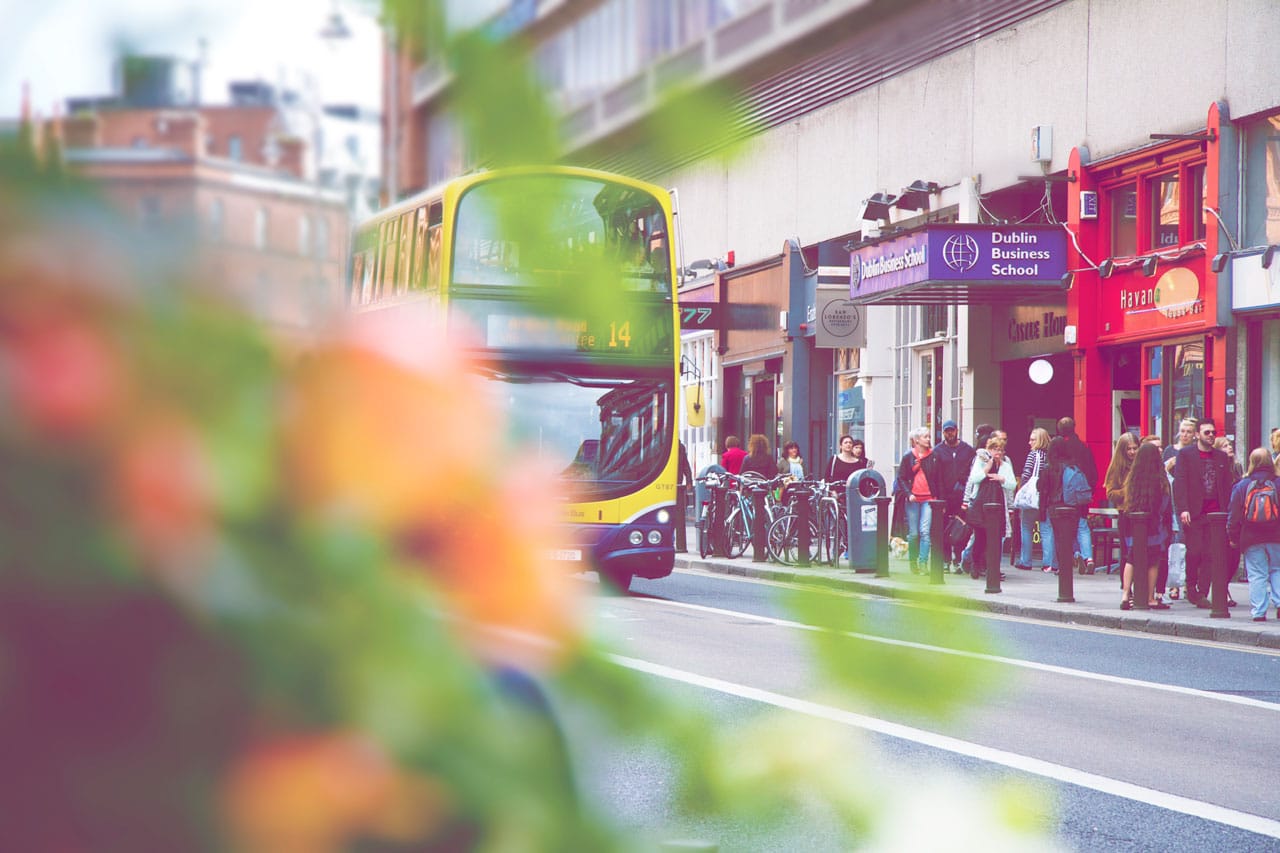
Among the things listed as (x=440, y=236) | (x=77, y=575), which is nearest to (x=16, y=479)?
(x=77, y=575)

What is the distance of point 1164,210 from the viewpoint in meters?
22.6

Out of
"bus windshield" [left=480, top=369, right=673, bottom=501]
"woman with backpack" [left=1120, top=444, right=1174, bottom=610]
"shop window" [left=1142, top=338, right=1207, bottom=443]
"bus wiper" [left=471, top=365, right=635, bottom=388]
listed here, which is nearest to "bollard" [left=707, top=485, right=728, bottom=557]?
"shop window" [left=1142, top=338, right=1207, bottom=443]

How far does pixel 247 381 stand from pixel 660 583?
19.1 meters

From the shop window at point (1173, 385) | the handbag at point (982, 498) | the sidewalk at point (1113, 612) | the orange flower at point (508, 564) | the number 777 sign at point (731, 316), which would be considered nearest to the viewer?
the orange flower at point (508, 564)

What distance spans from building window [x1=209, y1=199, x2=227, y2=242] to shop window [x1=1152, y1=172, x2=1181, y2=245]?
22.6 meters

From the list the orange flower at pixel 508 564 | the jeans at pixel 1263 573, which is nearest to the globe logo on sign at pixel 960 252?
the jeans at pixel 1263 573

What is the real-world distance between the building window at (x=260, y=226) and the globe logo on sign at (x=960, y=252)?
23.8 metres

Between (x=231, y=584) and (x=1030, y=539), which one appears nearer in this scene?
(x=231, y=584)

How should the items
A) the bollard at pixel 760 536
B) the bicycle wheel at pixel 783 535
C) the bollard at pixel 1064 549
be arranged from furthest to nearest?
the bollard at pixel 760 536 < the bicycle wheel at pixel 783 535 < the bollard at pixel 1064 549

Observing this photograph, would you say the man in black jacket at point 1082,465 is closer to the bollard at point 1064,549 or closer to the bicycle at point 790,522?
the bicycle at point 790,522

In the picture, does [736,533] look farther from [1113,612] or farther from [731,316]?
[731,316]

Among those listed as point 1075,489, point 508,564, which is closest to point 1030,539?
point 1075,489

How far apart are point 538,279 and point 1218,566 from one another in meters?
15.1

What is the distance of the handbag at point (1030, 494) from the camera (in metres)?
20.2
